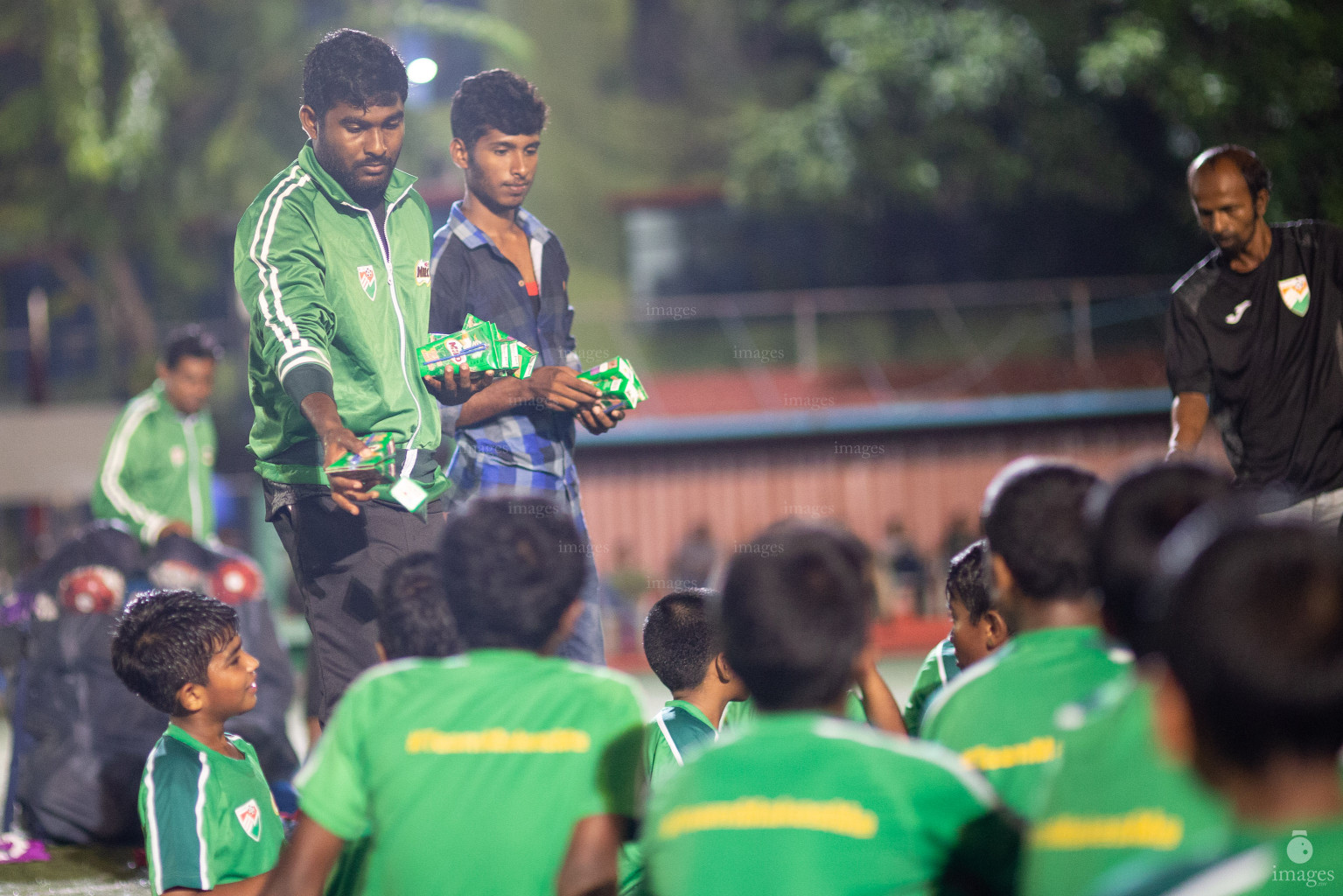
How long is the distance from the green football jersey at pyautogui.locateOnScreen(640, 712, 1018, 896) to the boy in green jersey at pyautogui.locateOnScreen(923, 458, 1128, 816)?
0.91ft

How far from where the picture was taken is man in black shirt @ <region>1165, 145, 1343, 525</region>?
4266mm

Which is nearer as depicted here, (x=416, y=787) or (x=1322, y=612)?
(x=1322, y=612)

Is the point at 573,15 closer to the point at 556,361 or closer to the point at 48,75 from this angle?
the point at 48,75

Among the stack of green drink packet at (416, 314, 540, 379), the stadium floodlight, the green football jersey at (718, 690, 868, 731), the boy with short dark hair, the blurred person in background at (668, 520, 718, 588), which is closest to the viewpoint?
the boy with short dark hair

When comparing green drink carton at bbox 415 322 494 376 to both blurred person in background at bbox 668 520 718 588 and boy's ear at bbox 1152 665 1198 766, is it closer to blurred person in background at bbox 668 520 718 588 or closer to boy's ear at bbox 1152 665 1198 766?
boy's ear at bbox 1152 665 1198 766

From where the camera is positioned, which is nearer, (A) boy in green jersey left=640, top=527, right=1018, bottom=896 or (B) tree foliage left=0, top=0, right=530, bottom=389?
(A) boy in green jersey left=640, top=527, right=1018, bottom=896

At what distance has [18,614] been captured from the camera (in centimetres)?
611

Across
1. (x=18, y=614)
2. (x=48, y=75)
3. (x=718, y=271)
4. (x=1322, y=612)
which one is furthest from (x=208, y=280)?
(x=1322, y=612)

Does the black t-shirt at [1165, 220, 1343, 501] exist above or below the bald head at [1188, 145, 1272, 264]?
below

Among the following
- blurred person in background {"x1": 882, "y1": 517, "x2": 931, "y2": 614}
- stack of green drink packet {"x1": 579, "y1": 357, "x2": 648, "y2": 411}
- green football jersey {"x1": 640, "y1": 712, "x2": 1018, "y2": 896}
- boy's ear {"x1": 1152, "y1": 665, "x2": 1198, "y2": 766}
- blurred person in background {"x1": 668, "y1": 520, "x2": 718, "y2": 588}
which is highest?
stack of green drink packet {"x1": 579, "y1": 357, "x2": 648, "y2": 411}

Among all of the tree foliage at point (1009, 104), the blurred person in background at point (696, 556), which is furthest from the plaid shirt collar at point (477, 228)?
the blurred person in background at point (696, 556)

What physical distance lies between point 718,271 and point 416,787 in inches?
731

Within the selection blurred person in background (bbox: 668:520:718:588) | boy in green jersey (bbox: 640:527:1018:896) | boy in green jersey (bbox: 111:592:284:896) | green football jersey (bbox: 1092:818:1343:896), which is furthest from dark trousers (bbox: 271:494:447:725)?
blurred person in background (bbox: 668:520:718:588)

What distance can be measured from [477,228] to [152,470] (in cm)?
315
